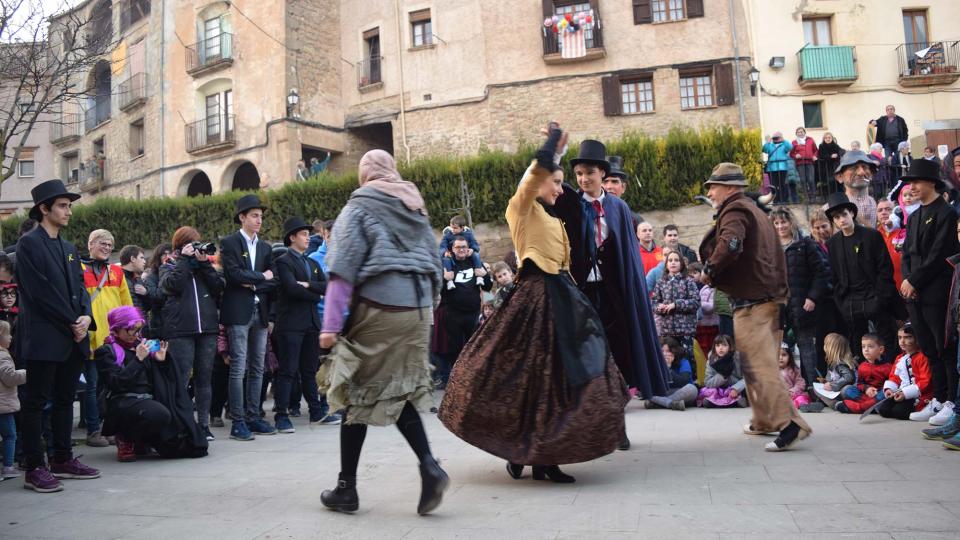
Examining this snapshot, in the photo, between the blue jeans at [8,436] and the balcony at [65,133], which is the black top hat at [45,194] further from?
the balcony at [65,133]

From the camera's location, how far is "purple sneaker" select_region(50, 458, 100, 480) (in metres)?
5.66

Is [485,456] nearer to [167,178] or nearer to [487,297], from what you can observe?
[487,297]

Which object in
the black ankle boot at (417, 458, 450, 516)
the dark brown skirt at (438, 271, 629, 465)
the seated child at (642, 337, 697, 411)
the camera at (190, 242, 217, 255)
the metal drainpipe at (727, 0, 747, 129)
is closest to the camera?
the black ankle boot at (417, 458, 450, 516)

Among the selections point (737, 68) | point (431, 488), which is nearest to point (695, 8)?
point (737, 68)

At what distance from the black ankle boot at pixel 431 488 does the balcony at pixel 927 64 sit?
86.7 ft

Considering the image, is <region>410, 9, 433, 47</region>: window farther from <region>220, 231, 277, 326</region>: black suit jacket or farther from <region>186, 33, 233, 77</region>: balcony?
<region>220, 231, 277, 326</region>: black suit jacket

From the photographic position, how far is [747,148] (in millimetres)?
21281

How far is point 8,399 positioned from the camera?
19.1ft

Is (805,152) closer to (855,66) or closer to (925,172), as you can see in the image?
(855,66)

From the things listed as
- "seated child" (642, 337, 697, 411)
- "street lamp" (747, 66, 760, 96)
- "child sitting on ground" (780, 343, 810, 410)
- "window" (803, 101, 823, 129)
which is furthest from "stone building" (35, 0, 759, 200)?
"child sitting on ground" (780, 343, 810, 410)

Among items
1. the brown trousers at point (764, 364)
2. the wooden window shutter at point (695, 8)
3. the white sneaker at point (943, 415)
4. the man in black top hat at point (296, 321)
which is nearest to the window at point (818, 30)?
the wooden window shutter at point (695, 8)

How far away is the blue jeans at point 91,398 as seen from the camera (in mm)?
7504

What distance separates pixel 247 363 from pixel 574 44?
2146cm

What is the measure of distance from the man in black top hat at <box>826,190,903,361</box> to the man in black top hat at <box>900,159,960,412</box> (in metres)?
1.00
